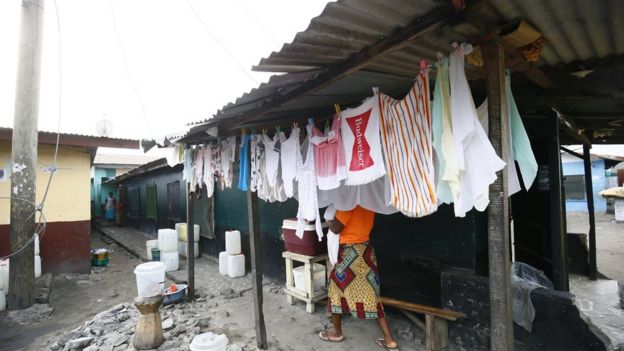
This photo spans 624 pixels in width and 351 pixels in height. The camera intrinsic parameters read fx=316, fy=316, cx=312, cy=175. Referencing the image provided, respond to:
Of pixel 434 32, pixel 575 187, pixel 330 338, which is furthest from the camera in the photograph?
pixel 575 187

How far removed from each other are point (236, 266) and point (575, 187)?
2330 cm

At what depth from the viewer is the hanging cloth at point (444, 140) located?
7.19 ft

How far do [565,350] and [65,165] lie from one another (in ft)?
36.4

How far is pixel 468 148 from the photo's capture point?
2205 millimetres

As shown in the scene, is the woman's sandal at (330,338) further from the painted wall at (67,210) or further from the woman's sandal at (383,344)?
the painted wall at (67,210)

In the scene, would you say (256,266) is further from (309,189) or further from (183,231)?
(183,231)

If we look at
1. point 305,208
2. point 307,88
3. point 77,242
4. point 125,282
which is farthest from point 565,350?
point 77,242

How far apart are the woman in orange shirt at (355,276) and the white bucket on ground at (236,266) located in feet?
13.2

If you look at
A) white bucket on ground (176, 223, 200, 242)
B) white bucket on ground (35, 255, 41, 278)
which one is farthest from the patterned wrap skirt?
white bucket on ground (35, 255, 41, 278)

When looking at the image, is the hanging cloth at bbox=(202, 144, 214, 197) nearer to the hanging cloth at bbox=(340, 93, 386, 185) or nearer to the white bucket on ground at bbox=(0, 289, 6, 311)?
the hanging cloth at bbox=(340, 93, 386, 185)

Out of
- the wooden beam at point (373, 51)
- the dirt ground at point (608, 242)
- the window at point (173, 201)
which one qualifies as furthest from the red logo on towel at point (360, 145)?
the window at point (173, 201)

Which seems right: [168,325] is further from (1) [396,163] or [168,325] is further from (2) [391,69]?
(2) [391,69]

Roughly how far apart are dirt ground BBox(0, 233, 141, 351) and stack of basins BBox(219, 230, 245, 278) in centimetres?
212

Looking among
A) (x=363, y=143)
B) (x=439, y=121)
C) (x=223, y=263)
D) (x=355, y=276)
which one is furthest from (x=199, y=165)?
(x=439, y=121)
